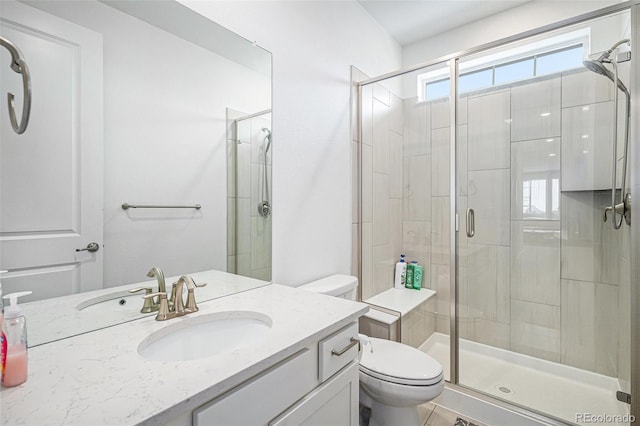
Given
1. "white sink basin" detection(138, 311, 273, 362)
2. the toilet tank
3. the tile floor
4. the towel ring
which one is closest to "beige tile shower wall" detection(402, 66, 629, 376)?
the tile floor

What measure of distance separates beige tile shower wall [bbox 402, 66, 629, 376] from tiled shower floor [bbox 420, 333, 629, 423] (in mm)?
60

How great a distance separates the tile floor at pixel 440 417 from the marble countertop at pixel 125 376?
1168mm

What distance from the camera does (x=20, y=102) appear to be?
767mm

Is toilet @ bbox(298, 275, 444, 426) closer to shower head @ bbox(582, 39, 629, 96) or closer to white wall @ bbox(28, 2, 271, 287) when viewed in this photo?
white wall @ bbox(28, 2, 271, 287)

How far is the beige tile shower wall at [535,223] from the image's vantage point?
1.72 metres

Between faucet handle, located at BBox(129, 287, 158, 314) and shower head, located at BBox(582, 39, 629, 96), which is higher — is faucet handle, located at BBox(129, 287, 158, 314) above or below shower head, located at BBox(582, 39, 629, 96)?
below

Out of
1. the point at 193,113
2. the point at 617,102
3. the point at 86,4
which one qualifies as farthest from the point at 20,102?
the point at 617,102

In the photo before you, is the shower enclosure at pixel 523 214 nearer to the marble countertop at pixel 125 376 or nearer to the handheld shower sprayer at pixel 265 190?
the handheld shower sprayer at pixel 265 190

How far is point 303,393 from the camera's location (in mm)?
862

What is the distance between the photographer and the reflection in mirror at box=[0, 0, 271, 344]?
2.59ft

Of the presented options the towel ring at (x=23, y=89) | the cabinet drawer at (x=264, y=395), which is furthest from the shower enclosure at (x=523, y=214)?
the towel ring at (x=23, y=89)

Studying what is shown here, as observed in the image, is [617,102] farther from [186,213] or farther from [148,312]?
[148,312]

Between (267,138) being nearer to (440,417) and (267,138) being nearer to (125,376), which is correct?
(125,376)

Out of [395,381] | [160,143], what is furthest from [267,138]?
[395,381]
